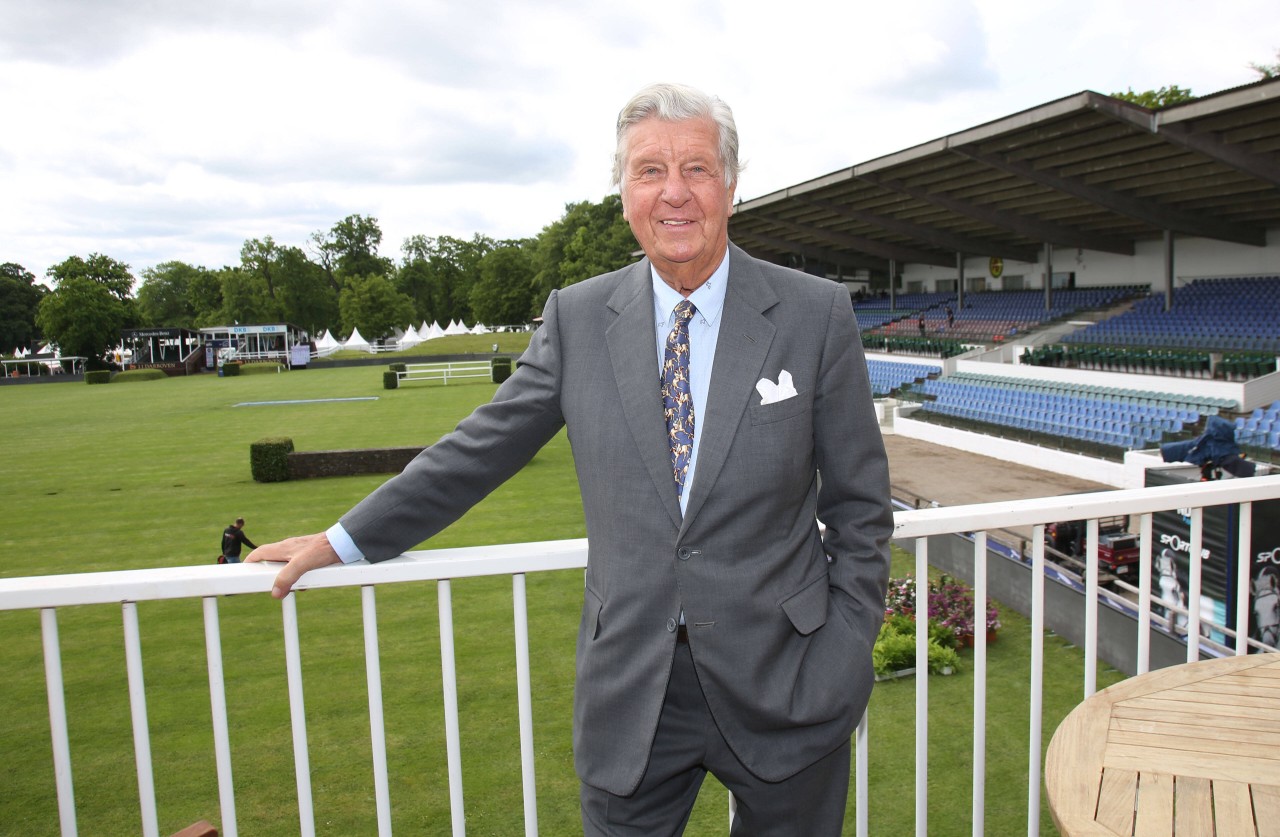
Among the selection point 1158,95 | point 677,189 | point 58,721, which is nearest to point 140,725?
point 58,721

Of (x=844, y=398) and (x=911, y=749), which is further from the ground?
(x=844, y=398)

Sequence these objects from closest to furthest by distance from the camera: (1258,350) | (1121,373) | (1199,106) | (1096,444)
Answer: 1. (1199,106)
2. (1096,444)
3. (1258,350)
4. (1121,373)

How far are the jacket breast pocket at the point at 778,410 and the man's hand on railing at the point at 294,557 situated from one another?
84 centimetres

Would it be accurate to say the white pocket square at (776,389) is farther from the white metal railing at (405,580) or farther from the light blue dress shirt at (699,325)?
the white metal railing at (405,580)

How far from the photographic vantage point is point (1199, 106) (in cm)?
1520

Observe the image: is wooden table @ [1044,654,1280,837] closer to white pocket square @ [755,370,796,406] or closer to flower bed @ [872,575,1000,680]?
white pocket square @ [755,370,796,406]

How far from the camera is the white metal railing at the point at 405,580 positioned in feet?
5.64

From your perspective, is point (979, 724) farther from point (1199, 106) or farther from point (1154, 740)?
point (1199, 106)

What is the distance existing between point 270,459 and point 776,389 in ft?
55.9

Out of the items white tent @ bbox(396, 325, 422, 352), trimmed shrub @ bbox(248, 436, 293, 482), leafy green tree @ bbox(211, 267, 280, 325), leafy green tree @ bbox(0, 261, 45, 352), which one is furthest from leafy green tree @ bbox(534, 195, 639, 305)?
trimmed shrub @ bbox(248, 436, 293, 482)

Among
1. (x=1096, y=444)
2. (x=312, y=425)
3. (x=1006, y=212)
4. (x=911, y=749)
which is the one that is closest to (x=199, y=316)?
(x=312, y=425)

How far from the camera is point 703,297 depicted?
174cm

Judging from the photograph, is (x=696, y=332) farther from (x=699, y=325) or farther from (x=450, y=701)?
(x=450, y=701)

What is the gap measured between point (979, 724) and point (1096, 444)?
627 inches
